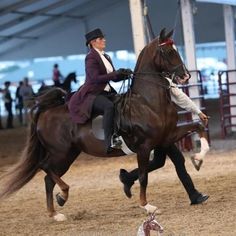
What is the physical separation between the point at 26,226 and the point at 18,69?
34048mm

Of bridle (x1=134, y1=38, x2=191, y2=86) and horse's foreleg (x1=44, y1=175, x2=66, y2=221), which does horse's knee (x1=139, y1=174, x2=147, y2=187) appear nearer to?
horse's foreleg (x1=44, y1=175, x2=66, y2=221)

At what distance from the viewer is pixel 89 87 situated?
6684mm

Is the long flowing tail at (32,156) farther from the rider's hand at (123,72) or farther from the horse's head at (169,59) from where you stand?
the horse's head at (169,59)

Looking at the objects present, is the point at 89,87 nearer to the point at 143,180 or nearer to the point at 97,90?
the point at 97,90

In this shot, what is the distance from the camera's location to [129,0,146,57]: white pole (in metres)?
11.8

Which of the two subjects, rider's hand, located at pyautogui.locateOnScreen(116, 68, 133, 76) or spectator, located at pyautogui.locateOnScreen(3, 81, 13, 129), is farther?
spectator, located at pyautogui.locateOnScreen(3, 81, 13, 129)

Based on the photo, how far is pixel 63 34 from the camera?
3338 cm

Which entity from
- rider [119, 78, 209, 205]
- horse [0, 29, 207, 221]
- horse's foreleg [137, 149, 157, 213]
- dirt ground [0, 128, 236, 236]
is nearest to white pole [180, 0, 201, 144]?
dirt ground [0, 128, 236, 236]

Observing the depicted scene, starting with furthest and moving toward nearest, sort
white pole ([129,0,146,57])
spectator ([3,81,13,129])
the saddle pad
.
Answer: spectator ([3,81,13,129]) → white pole ([129,0,146,57]) → the saddle pad

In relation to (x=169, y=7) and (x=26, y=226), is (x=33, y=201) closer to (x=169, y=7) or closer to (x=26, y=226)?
(x=26, y=226)

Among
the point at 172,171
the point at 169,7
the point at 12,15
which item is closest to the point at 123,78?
the point at 172,171

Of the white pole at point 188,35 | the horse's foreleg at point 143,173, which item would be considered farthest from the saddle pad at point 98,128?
the white pole at point 188,35

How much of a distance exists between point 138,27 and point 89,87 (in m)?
5.45

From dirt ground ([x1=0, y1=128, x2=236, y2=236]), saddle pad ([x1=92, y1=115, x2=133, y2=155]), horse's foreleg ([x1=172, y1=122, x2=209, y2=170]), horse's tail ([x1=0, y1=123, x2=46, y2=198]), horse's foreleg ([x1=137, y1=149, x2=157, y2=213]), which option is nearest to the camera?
dirt ground ([x1=0, y1=128, x2=236, y2=236])
